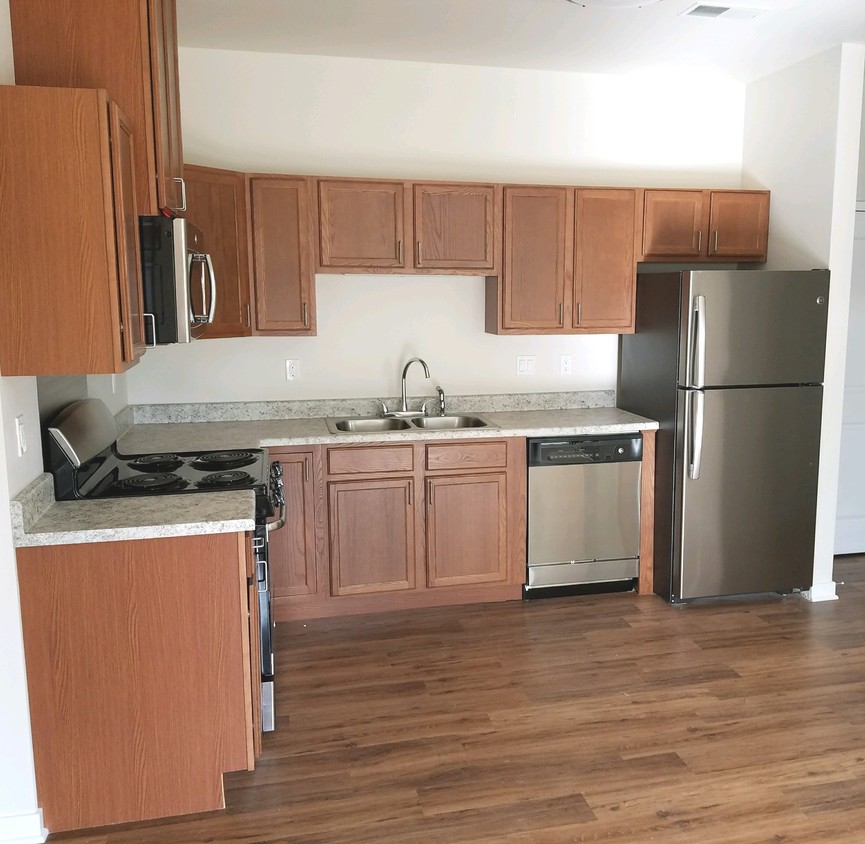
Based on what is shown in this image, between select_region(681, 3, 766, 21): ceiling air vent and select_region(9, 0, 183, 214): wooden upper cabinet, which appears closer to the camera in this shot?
select_region(9, 0, 183, 214): wooden upper cabinet

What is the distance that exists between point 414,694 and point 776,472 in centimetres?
213

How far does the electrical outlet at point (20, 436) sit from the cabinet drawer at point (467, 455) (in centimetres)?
188

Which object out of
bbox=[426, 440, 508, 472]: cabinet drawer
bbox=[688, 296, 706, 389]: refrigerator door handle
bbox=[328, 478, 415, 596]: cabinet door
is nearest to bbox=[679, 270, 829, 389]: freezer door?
bbox=[688, 296, 706, 389]: refrigerator door handle

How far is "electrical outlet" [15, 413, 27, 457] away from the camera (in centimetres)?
224

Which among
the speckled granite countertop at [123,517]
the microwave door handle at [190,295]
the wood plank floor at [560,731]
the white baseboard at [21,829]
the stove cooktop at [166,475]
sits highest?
the microwave door handle at [190,295]

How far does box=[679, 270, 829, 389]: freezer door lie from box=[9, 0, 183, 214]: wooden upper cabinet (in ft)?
8.12

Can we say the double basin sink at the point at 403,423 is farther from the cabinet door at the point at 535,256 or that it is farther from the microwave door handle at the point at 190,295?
the microwave door handle at the point at 190,295

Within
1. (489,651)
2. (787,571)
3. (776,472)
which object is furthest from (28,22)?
(787,571)

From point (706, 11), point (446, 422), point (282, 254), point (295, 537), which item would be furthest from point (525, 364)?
point (706, 11)

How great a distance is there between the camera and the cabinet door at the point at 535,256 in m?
3.96

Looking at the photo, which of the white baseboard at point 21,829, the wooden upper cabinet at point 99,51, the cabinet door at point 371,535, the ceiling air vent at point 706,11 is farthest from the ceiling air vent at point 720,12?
the white baseboard at point 21,829

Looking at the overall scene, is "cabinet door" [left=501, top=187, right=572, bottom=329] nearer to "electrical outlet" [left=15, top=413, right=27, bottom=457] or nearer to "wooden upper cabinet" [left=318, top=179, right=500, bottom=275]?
"wooden upper cabinet" [left=318, top=179, right=500, bottom=275]

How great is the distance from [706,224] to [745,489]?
1.43 meters

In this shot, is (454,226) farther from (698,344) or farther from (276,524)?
(276,524)
